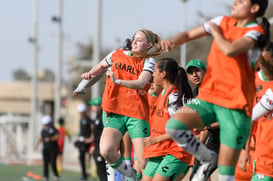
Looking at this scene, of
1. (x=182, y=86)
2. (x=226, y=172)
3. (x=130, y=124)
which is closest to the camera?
(x=226, y=172)

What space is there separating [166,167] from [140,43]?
5.20 feet

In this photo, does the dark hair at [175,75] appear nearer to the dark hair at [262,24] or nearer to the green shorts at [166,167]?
the green shorts at [166,167]

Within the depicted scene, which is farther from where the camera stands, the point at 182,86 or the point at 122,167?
the point at 122,167

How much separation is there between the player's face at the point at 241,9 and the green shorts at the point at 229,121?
0.87 m

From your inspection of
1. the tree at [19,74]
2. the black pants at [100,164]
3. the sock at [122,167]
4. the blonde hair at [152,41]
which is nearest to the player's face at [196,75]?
the blonde hair at [152,41]

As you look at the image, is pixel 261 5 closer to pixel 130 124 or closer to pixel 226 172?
pixel 226 172

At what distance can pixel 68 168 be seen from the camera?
32156 mm

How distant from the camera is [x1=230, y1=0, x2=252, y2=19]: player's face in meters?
6.90

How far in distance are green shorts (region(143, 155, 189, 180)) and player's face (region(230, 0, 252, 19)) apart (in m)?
2.64

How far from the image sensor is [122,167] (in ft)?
31.5

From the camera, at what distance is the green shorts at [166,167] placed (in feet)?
29.5

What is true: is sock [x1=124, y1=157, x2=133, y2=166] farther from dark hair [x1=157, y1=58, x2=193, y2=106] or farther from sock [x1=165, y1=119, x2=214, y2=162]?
sock [x1=165, y1=119, x2=214, y2=162]

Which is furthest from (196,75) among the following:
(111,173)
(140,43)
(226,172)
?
(226,172)

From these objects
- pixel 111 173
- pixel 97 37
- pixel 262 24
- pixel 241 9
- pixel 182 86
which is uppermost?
pixel 97 37
